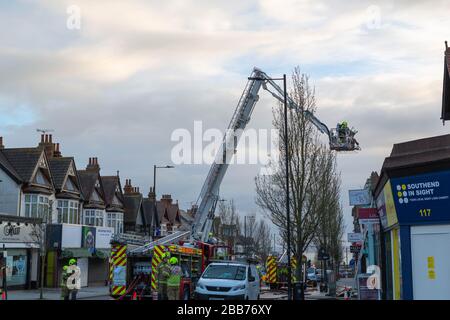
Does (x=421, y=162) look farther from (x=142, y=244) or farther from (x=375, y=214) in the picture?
(x=142, y=244)

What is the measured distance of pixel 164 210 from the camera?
73.9 meters

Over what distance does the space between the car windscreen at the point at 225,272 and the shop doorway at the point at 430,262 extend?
6.86 metres

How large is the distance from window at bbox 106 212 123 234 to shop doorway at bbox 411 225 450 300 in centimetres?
3984

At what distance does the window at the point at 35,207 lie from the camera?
4185 centimetres

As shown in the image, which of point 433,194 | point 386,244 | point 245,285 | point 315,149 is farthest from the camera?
point 315,149

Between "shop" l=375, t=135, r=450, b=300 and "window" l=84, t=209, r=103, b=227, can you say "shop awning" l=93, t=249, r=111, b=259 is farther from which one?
"shop" l=375, t=135, r=450, b=300

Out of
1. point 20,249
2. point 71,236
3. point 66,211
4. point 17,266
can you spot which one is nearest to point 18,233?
point 20,249

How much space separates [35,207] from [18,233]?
484 cm

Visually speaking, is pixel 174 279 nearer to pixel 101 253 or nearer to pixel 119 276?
pixel 119 276

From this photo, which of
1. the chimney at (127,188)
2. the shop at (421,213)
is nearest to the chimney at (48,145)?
the chimney at (127,188)

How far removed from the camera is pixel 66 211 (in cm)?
4591

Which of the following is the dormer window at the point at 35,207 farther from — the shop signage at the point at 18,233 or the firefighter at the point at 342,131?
the firefighter at the point at 342,131
